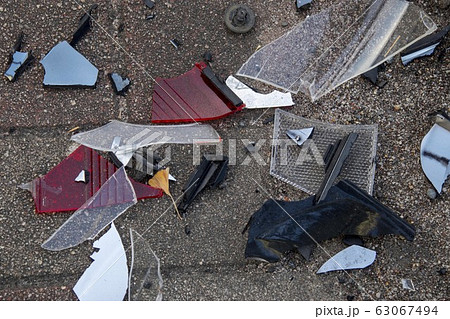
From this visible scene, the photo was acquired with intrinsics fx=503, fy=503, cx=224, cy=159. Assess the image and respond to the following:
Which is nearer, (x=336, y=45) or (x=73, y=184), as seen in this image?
(x=73, y=184)

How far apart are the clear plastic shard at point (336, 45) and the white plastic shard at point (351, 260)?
62 centimetres

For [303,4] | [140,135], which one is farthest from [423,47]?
[140,135]

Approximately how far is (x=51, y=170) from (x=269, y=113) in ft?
2.89

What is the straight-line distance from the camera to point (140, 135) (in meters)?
1.97

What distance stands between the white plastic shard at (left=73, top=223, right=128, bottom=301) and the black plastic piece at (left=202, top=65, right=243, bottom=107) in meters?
0.70

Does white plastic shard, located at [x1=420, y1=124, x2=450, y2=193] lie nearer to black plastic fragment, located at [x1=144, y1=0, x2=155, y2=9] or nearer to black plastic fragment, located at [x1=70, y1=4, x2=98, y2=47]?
black plastic fragment, located at [x1=144, y1=0, x2=155, y2=9]

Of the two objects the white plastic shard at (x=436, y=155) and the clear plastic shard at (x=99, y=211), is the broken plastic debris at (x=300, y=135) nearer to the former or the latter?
→ the white plastic shard at (x=436, y=155)

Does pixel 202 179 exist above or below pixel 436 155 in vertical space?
above

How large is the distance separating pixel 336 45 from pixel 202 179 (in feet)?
2.56

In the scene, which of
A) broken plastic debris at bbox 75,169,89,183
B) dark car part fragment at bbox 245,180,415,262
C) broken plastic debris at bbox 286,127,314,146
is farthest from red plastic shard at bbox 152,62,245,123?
dark car part fragment at bbox 245,180,415,262

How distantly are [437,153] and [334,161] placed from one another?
43 cm

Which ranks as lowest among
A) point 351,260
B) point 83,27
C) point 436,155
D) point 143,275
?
point 351,260

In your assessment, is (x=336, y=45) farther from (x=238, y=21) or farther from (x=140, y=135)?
(x=140, y=135)
